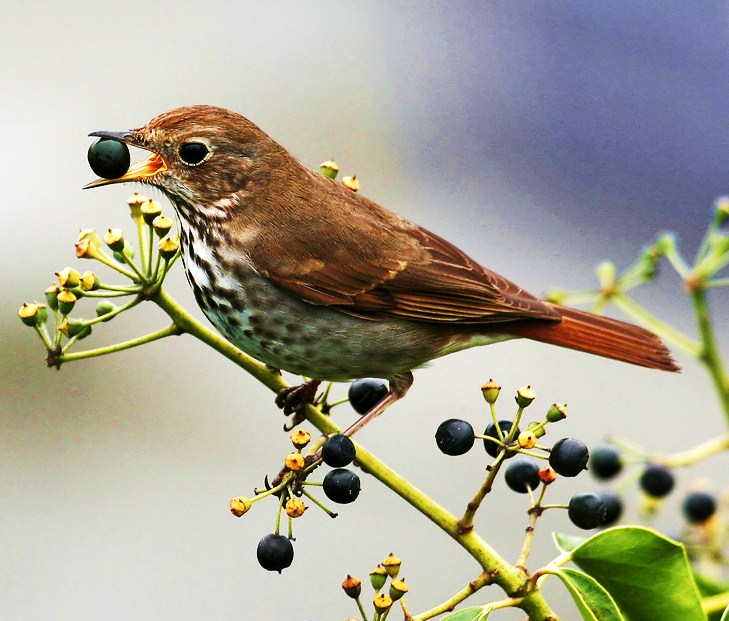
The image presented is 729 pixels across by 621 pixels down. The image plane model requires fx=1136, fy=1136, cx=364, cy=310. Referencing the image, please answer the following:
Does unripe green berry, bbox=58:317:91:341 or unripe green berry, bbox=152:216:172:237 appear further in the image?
unripe green berry, bbox=152:216:172:237

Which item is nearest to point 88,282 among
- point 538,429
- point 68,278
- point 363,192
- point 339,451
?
point 68,278

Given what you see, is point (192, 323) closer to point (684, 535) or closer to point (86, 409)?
point (684, 535)

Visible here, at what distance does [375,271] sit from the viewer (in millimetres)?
3064

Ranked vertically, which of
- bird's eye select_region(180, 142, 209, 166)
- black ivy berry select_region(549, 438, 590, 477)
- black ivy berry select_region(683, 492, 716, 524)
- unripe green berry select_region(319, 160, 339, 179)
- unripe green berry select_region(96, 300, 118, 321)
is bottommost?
unripe green berry select_region(96, 300, 118, 321)

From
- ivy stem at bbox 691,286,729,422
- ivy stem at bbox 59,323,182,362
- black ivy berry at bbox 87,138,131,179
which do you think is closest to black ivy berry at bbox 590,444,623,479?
ivy stem at bbox 691,286,729,422

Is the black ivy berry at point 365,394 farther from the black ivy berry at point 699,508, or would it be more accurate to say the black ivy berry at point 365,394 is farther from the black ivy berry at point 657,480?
the black ivy berry at point 699,508

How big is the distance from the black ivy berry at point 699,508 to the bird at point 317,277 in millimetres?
586

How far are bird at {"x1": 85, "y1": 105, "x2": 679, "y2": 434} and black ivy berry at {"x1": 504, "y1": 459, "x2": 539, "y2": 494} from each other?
2.16 ft

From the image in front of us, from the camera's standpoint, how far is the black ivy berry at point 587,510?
78.9 inches

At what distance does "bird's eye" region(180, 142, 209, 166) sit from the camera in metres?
2.86

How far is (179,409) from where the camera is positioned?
6941 mm

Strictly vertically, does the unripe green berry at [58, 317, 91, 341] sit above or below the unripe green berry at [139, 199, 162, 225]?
below

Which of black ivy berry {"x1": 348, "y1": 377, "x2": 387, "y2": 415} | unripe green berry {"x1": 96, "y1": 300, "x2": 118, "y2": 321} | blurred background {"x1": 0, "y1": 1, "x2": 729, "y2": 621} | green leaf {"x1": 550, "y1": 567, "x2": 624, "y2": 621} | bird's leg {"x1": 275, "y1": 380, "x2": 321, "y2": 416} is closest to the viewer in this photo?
green leaf {"x1": 550, "y1": 567, "x2": 624, "y2": 621}

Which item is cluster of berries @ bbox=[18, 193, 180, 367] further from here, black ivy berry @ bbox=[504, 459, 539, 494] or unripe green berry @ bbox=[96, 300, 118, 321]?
black ivy berry @ bbox=[504, 459, 539, 494]
